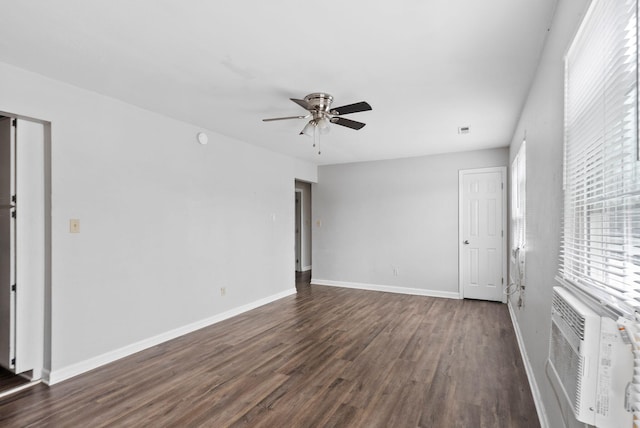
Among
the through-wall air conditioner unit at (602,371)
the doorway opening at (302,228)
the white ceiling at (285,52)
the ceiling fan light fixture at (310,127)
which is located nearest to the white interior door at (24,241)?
the white ceiling at (285,52)

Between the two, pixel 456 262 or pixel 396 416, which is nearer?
pixel 396 416

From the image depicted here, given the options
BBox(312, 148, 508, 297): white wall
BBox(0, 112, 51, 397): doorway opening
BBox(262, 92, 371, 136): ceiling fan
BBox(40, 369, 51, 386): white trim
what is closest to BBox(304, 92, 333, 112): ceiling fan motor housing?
BBox(262, 92, 371, 136): ceiling fan

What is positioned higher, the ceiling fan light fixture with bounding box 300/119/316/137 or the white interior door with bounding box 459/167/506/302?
the ceiling fan light fixture with bounding box 300/119/316/137

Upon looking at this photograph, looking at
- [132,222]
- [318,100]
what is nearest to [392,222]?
[318,100]

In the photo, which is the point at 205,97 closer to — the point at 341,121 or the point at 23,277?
the point at 341,121

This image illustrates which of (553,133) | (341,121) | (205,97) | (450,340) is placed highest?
(205,97)

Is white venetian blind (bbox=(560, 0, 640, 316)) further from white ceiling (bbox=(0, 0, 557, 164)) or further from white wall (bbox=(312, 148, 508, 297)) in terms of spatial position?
white wall (bbox=(312, 148, 508, 297))

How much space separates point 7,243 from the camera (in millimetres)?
2904

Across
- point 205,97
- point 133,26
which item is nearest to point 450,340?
point 205,97

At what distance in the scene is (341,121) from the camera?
318cm

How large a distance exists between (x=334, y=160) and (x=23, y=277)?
481 centimetres

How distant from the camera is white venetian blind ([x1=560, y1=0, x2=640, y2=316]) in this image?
3.20 feet

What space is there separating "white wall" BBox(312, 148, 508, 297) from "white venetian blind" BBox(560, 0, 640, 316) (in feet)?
13.9

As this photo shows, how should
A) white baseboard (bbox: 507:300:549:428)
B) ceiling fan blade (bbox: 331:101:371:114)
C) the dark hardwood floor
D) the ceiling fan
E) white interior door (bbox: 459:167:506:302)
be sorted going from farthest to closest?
white interior door (bbox: 459:167:506:302), the ceiling fan, ceiling fan blade (bbox: 331:101:371:114), the dark hardwood floor, white baseboard (bbox: 507:300:549:428)
